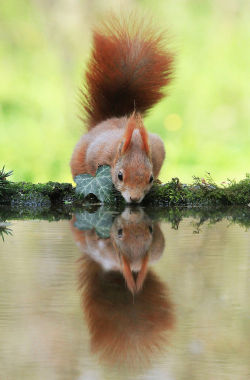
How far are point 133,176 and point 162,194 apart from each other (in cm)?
31

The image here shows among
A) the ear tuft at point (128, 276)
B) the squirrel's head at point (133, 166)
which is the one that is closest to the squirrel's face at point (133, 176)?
the squirrel's head at point (133, 166)

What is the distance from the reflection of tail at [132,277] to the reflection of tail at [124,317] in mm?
14

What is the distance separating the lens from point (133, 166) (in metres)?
3.23

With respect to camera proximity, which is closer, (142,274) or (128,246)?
(142,274)

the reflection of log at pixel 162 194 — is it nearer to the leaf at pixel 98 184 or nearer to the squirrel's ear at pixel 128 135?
the leaf at pixel 98 184

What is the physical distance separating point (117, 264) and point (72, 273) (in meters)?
0.17

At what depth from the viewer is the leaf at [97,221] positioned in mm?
2393

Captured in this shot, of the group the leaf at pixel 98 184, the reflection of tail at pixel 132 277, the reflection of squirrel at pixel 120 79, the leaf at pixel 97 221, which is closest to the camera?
the reflection of tail at pixel 132 277

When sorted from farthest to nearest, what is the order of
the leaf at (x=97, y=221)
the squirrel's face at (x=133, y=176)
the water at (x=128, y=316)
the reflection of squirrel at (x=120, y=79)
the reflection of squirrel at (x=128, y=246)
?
the reflection of squirrel at (x=120, y=79)
the squirrel's face at (x=133, y=176)
the leaf at (x=97, y=221)
the reflection of squirrel at (x=128, y=246)
the water at (x=128, y=316)

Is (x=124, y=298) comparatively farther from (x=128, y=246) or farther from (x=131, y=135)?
(x=131, y=135)

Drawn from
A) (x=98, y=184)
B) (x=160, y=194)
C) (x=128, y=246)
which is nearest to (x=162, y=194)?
(x=160, y=194)

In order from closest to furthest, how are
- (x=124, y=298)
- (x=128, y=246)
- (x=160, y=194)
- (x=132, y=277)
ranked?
1. (x=124, y=298)
2. (x=132, y=277)
3. (x=128, y=246)
4. (x=160, y=194)

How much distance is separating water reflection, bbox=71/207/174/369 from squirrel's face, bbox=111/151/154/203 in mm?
947

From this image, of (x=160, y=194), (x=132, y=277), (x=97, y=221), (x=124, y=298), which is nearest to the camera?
(x=124, y=298)
